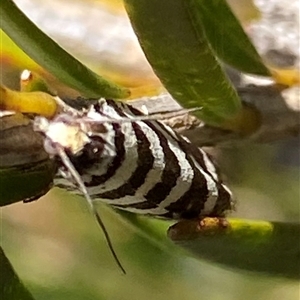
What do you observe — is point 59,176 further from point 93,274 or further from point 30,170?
point 93,274

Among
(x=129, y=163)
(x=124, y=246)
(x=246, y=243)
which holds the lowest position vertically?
(x=124, y=246)

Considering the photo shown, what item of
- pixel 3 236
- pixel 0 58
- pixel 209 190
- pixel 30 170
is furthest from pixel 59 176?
pixel 3 236

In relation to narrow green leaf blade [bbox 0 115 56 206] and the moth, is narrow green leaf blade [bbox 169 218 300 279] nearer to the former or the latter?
the moth

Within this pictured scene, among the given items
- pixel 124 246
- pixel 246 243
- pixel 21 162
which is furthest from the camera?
pixel 124 246

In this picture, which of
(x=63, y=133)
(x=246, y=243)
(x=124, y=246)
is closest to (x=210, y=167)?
(x=246, y=243)

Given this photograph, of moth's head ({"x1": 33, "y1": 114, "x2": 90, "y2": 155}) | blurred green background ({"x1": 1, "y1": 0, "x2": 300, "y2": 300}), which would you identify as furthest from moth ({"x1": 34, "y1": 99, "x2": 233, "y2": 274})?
blurred green background ({"x1": 1, "y1": 0, "x2": 300, "y2": 300})

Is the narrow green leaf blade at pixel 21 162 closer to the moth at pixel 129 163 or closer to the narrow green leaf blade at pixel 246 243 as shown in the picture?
the moth at pixel 129 163

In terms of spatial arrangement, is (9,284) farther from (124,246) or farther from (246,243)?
(124,246)
